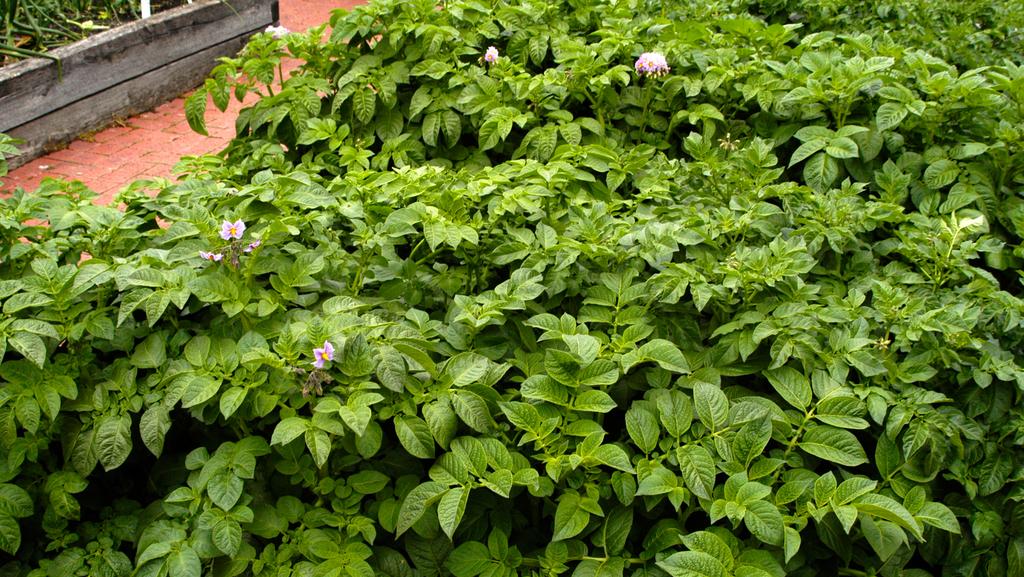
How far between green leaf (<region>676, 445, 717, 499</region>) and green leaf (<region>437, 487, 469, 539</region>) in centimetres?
47

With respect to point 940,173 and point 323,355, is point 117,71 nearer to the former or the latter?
point 323,355

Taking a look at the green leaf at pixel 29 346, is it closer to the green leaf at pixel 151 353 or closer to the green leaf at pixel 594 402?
the green leaf at pixel 151 353

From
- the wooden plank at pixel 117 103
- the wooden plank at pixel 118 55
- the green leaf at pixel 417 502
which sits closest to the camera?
the green leaf at pixel 417 502

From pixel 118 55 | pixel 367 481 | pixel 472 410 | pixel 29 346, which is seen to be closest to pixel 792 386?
pixel 472 410

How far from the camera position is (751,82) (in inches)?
129

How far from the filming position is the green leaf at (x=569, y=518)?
2.00 metres

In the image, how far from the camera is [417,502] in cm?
202

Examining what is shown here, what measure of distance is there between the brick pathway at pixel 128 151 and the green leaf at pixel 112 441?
3.24m

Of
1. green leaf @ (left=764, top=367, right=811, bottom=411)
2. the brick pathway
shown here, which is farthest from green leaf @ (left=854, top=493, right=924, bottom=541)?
the brick pathway

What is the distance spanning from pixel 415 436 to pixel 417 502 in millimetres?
143

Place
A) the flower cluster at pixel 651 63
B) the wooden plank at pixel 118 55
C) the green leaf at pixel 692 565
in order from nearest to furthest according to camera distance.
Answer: the green leaf at pixel 692 565 < the flower cluster at pixel 651 63 < the wooden plank at pixel 118 55

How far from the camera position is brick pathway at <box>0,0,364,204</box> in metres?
5.41

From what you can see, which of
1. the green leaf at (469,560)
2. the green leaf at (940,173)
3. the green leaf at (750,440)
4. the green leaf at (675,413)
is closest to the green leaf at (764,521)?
the green leaf at (750,440)

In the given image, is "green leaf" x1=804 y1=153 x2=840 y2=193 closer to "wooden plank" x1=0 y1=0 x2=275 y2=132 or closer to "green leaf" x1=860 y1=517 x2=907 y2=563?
"green leaf" x1=860 y1=517 x2=907 y2=563
